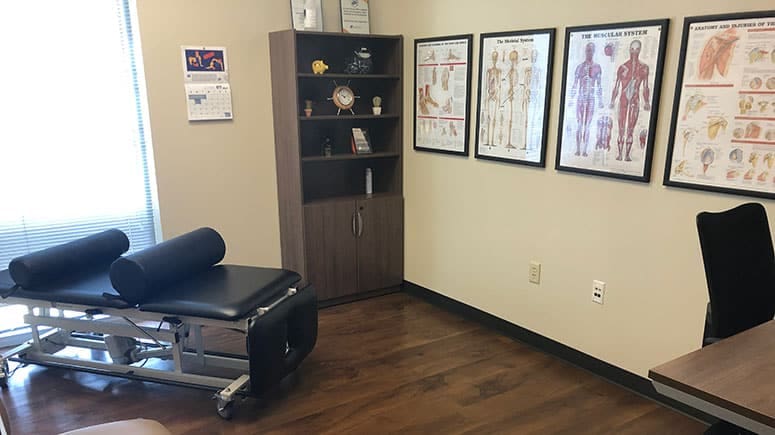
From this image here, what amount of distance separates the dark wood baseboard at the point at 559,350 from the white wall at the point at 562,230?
0.14ft

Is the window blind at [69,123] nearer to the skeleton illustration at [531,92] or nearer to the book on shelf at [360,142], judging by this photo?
the book on shelf at [360,142]

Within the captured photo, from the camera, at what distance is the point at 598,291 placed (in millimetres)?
2666

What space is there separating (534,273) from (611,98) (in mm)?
1005

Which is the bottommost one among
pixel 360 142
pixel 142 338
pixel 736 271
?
pixel 142 338

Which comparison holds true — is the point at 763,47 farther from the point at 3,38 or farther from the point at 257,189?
the point at 3,38

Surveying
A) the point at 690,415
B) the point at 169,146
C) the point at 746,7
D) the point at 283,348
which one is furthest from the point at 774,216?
the point at 169,146

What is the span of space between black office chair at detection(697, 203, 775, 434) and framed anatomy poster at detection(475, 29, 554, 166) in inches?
47.2

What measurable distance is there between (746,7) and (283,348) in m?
2.28

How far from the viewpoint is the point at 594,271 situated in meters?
2.67

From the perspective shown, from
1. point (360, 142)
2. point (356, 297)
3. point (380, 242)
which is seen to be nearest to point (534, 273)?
point (380, 242)

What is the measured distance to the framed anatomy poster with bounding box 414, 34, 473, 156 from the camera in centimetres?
324

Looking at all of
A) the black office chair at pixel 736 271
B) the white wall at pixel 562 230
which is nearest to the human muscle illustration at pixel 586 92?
the white wall at pixel 562 230

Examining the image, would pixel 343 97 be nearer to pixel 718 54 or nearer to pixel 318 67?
pixel 318 67

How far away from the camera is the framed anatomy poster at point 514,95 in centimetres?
278
